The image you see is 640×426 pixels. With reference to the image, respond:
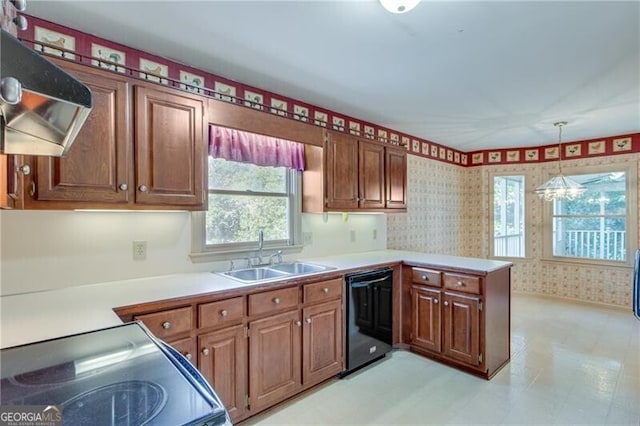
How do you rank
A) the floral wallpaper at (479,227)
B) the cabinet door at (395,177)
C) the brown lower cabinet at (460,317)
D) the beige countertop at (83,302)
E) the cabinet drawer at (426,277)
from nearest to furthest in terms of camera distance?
the beige countertop at (83,302) → the brown lower cabinet at (460,317) → the cabinet drawer at (426,277) → the cabinet door at (395,177) → the floral wallpaper at (479,227)

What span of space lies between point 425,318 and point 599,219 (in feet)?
11.5

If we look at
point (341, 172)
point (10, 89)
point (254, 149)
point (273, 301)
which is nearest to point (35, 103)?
point (10, 89)

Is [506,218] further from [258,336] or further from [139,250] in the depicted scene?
[139,250]

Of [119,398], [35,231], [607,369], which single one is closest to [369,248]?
[607,369]

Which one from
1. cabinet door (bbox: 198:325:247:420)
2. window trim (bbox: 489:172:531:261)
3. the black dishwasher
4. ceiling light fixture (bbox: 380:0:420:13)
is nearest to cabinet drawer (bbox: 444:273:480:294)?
the black dishwasher

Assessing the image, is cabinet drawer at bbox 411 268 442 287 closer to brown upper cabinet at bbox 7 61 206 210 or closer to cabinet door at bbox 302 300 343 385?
cabinet door at bbox 302 300 343 385

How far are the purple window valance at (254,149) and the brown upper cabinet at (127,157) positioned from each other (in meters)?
0.28

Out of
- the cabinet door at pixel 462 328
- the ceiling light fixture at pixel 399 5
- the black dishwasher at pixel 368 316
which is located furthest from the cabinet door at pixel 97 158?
the cabinet door at pixel 462 328

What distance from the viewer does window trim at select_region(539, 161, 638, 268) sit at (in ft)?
14.2

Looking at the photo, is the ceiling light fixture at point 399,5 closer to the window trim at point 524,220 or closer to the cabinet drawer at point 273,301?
the cabinet drawer at point 273,301

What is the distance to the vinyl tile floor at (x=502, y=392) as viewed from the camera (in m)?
2.17

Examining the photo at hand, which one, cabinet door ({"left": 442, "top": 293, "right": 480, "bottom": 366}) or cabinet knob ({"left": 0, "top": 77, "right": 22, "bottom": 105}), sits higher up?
cabinet knob ({"left": 0, "top": 77, "right": 22, "bottom": 105})

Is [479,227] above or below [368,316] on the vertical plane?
above

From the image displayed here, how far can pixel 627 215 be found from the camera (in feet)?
14.5
